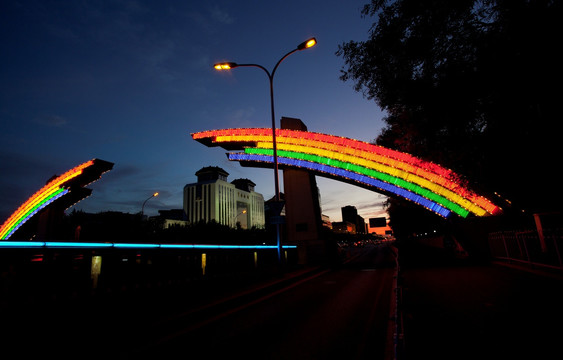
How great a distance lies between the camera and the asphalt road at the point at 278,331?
495cm

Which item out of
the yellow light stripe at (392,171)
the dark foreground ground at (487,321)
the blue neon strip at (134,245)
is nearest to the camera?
the dark foreground ground at (487,321)

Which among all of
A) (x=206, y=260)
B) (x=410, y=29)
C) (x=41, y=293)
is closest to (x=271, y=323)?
(x=41, y=293)

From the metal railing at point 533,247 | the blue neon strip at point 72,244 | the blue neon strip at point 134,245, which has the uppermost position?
the blue neon strip at point 72,244

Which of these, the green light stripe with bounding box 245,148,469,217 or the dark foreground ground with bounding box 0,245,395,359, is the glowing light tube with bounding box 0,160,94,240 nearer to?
the green light stripe with bounding box 245,148,469,217

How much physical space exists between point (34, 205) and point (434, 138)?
38.2 m

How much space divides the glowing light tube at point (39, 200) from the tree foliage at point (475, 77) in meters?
22.5

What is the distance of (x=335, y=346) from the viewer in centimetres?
512

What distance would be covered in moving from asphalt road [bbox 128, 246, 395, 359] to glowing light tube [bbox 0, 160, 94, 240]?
20834 millimetres

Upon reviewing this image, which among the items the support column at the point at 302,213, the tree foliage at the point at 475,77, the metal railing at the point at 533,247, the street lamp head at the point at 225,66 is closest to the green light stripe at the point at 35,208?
the support column at the point at 302,213

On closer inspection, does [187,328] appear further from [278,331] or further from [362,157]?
[362,157]

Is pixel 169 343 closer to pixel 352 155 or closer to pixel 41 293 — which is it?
pixel 41 293

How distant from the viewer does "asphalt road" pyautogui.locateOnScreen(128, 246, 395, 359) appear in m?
4.95

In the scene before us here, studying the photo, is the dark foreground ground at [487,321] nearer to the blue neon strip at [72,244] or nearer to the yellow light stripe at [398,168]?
the blue neon strip at [72,244]

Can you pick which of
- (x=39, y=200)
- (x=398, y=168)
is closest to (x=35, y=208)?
(x=39, y=200)
